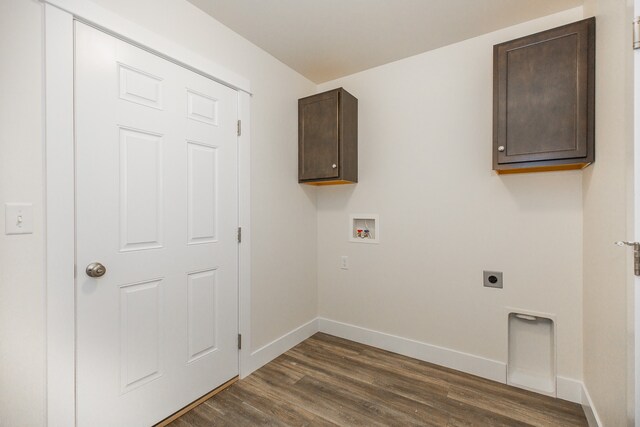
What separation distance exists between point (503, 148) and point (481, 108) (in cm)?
51

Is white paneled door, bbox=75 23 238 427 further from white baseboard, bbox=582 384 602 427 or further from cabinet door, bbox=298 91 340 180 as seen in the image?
white baseboard, bbox=582 384 602 427

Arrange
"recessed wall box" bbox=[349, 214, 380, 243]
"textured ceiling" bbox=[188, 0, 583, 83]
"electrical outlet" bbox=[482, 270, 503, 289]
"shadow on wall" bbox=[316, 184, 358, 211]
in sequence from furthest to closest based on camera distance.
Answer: "shadow on wall" bbox=[316, 184, 358, 211] → "recessed wall box" bbox=[349, 214, 380, 243] → "electrical outlet" bbox=[482, 270, 503, 289] → "textured ceiling" bbox=[188, 0, 583, 83]

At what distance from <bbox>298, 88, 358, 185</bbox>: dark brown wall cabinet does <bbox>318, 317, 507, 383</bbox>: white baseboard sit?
140 cm

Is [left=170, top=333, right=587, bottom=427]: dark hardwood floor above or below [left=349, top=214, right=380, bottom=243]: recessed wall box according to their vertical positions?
below

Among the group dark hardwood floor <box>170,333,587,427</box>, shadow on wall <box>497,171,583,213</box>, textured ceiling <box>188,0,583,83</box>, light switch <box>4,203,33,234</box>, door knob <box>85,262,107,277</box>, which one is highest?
textured ceiling <box>188,0,583,83</box>

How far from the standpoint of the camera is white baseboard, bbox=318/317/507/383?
7.03 feet

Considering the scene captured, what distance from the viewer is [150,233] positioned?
1.64m

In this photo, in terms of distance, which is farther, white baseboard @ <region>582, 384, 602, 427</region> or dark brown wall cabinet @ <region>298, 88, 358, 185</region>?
dark brown wall cabinet @ <region>298, 88, 358, 185</region>

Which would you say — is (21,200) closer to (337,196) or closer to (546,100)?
(337,196)

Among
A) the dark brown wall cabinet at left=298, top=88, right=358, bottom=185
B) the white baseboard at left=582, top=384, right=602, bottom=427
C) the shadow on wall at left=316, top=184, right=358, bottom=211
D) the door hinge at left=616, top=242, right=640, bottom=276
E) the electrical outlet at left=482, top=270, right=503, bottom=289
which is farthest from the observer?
the shadow on wall at left=316, top=184, right=358, bottom=211

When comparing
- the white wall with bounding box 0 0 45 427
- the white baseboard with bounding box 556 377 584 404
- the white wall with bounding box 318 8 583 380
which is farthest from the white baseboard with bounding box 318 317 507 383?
the white wall with bounding box 0 0 45 427

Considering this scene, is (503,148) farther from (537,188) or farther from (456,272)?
(456,272)

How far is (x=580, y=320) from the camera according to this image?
189 centimetres

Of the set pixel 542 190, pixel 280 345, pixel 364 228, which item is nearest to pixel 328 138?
pixel 364 228
